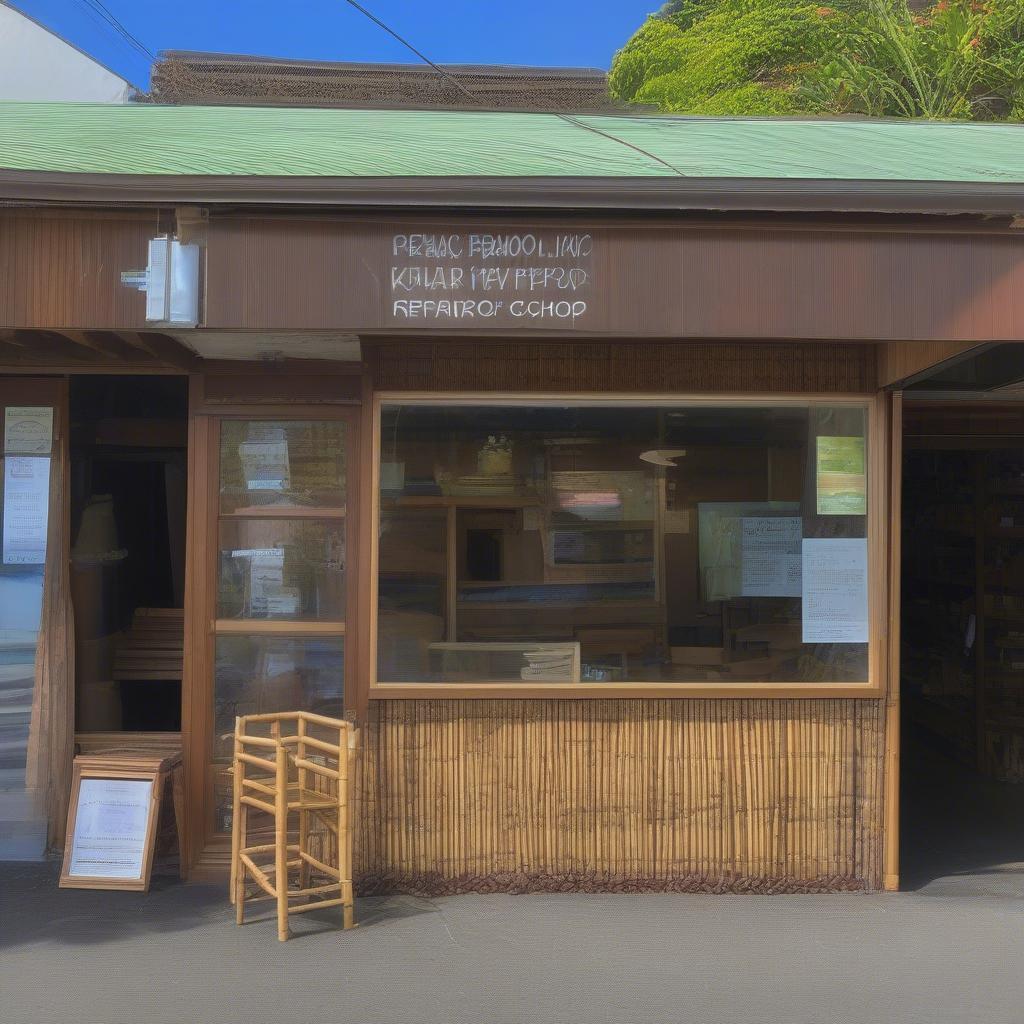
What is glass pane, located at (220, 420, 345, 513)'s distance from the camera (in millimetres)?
5152

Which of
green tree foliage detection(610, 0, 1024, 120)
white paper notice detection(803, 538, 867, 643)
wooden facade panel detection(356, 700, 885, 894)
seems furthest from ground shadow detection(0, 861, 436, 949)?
green tree foliage detection(610, 0, 1024, 120)

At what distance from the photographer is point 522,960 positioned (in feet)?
13.8

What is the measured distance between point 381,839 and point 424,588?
1.20m

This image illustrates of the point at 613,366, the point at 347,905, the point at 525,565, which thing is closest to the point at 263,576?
the point at 525,565

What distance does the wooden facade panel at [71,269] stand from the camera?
157 inches

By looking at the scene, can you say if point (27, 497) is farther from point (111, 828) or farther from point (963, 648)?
point (963, 648)

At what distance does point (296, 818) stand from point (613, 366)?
2.67 metres

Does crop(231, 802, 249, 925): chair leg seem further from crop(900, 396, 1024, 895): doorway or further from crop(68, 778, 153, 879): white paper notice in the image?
crop(900, 396, 1024, 895): doorway

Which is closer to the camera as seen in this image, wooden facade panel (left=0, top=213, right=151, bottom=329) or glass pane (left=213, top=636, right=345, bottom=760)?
wooden facade panel (left=0, top=213, right=151, bottom=329)

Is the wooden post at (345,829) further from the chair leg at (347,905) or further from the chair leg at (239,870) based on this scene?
the chair leg at (239,870)

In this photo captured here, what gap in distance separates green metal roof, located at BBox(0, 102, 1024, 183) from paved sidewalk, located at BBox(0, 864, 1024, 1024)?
123 inches

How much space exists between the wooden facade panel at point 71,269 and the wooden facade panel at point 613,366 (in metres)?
1.31

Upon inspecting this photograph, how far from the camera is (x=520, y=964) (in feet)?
13.6

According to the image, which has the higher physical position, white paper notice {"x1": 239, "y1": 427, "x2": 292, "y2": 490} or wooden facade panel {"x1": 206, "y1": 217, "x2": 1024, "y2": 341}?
wooden facade panel {"x1": 206, "y1": 217, "x2": 1024, "y2": 341}
